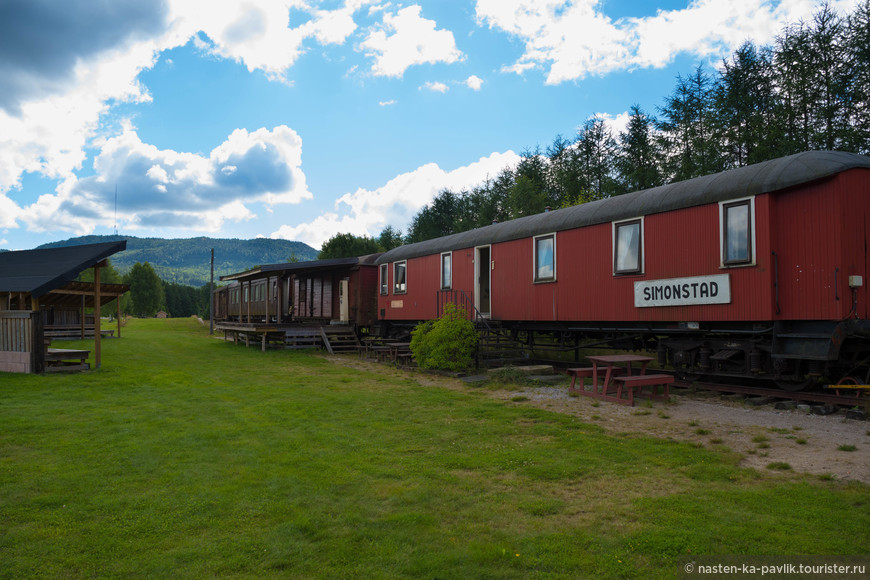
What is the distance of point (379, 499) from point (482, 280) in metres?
11.5

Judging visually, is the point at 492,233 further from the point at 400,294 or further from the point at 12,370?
the point at 12,370

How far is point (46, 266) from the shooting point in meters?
11.6

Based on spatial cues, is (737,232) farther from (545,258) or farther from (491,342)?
(491,342)

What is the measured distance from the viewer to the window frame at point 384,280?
62.2ft

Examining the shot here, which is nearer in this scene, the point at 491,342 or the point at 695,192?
the point at 695,192

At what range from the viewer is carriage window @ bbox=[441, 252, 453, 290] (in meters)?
15.6

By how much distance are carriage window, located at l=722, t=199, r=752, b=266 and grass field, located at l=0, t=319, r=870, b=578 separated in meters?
4.01

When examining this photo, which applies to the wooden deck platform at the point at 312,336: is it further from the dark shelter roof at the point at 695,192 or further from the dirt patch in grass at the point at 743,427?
the dirt patch in grass at the point at 743,427

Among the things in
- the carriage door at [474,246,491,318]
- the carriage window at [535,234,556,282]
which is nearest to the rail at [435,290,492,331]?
the carriage door at [474,246,491,318]

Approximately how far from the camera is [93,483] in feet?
14.0

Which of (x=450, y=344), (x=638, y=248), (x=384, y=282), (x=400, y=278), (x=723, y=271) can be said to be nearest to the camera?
(x=723, y=271)

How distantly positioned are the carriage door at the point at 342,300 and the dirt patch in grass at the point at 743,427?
1264 centimetres

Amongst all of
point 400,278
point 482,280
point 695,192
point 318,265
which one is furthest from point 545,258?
point 318,265

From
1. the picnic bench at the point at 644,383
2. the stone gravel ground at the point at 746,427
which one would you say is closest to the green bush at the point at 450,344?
the stone gravel ground at the point at 746,427
